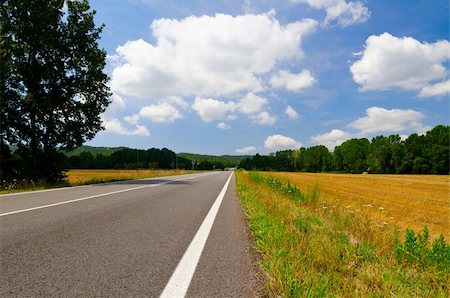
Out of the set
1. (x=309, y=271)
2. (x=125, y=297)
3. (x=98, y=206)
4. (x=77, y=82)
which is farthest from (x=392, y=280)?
(x=77, y=82)

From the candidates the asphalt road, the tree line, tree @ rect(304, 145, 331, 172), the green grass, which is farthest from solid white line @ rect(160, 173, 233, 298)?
tree @ rect(304, 145, 331, 172)

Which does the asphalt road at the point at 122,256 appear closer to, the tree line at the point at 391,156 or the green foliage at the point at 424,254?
the green foliage at the point at 424,254

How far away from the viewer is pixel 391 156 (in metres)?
91.1

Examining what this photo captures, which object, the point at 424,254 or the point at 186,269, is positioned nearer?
the point at 186,269

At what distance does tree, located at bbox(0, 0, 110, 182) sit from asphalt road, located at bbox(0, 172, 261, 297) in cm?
1453

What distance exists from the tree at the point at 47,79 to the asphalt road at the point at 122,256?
14.5 metres

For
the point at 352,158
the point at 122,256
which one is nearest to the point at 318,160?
the point at 352,158

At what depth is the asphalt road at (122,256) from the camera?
10.5 ft

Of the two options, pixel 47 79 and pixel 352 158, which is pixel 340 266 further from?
pixel 352 158

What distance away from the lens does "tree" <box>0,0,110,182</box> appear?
65.5 ft

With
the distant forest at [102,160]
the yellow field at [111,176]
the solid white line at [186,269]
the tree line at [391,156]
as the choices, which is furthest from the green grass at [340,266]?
the tree line at [391,156]

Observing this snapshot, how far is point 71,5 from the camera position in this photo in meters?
22.9

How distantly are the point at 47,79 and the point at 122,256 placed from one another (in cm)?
2034

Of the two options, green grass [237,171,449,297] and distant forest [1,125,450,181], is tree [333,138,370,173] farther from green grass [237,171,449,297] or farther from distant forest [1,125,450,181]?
green grass [237,171,449,297]
